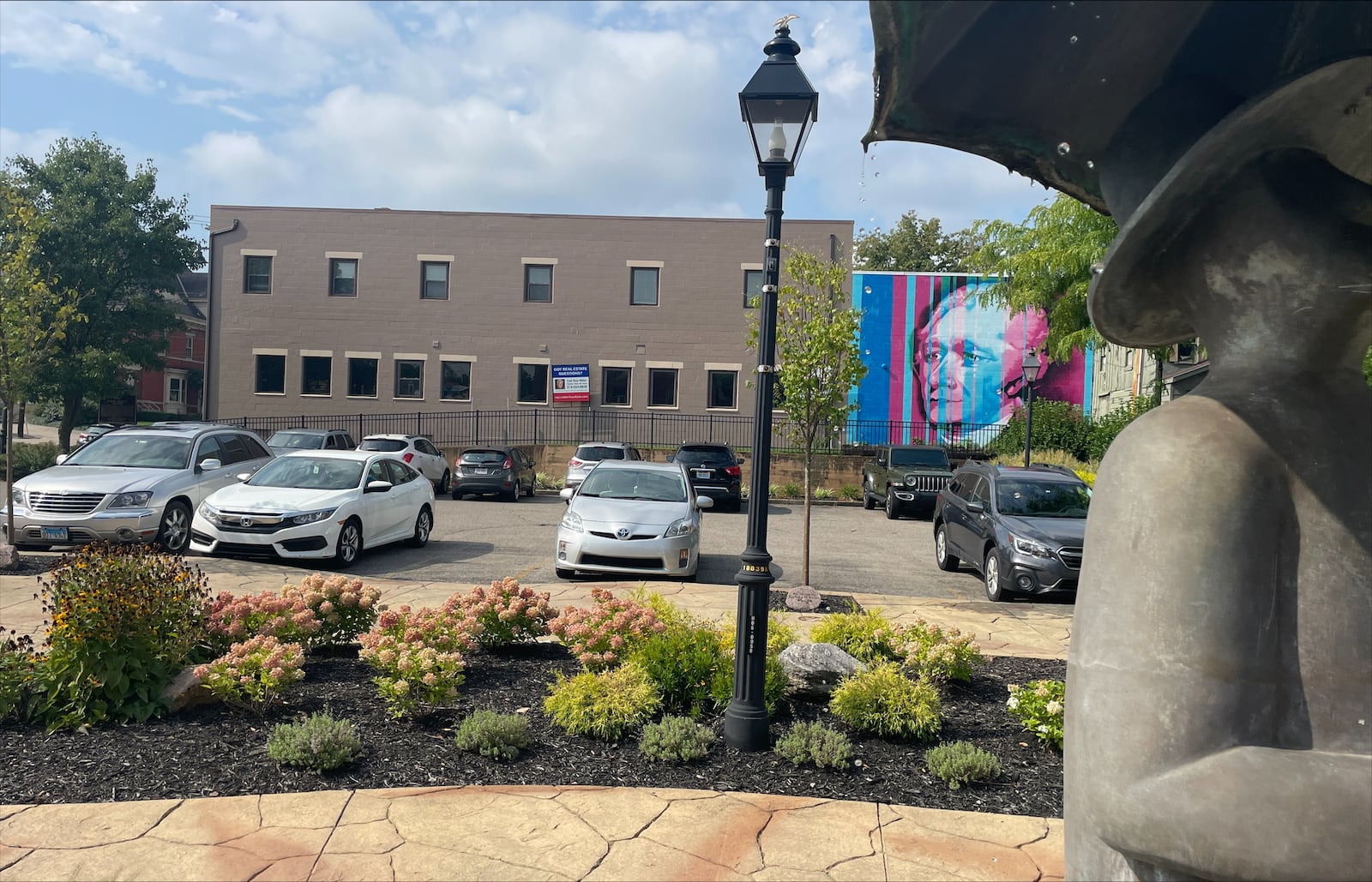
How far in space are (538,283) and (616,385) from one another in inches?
184

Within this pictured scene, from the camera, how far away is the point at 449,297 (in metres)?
35.0

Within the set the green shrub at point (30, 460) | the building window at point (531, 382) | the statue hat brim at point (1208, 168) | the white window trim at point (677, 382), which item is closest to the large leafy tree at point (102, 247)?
the green shrub at point (30, 460)

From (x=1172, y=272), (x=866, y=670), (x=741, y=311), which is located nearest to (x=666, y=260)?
(x=741, y=311)

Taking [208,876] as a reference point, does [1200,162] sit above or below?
above

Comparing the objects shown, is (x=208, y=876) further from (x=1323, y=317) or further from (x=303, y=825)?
(x=1323, y=317)

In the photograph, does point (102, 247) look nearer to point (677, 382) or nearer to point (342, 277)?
point (342, 277)

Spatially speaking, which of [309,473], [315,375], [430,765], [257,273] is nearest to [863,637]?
[430,765]

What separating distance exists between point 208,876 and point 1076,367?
34.5 meters

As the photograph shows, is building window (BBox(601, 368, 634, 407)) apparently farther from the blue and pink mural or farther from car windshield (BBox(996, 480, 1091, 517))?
car windshield (BBox(996, 480, 1091, 517))

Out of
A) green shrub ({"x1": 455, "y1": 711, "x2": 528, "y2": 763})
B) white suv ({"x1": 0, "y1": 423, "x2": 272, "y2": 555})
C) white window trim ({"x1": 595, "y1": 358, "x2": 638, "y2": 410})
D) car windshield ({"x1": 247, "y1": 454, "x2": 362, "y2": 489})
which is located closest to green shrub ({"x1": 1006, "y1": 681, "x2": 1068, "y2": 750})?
green shrub ({"x1": 455, "y1": 711, "x2": 528, "y2": 763})

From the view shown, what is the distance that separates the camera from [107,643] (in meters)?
4.98

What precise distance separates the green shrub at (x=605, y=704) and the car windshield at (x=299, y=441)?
22.0 m

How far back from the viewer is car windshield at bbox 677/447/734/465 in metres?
23.5

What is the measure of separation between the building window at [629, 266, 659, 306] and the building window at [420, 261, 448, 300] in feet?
22.2
